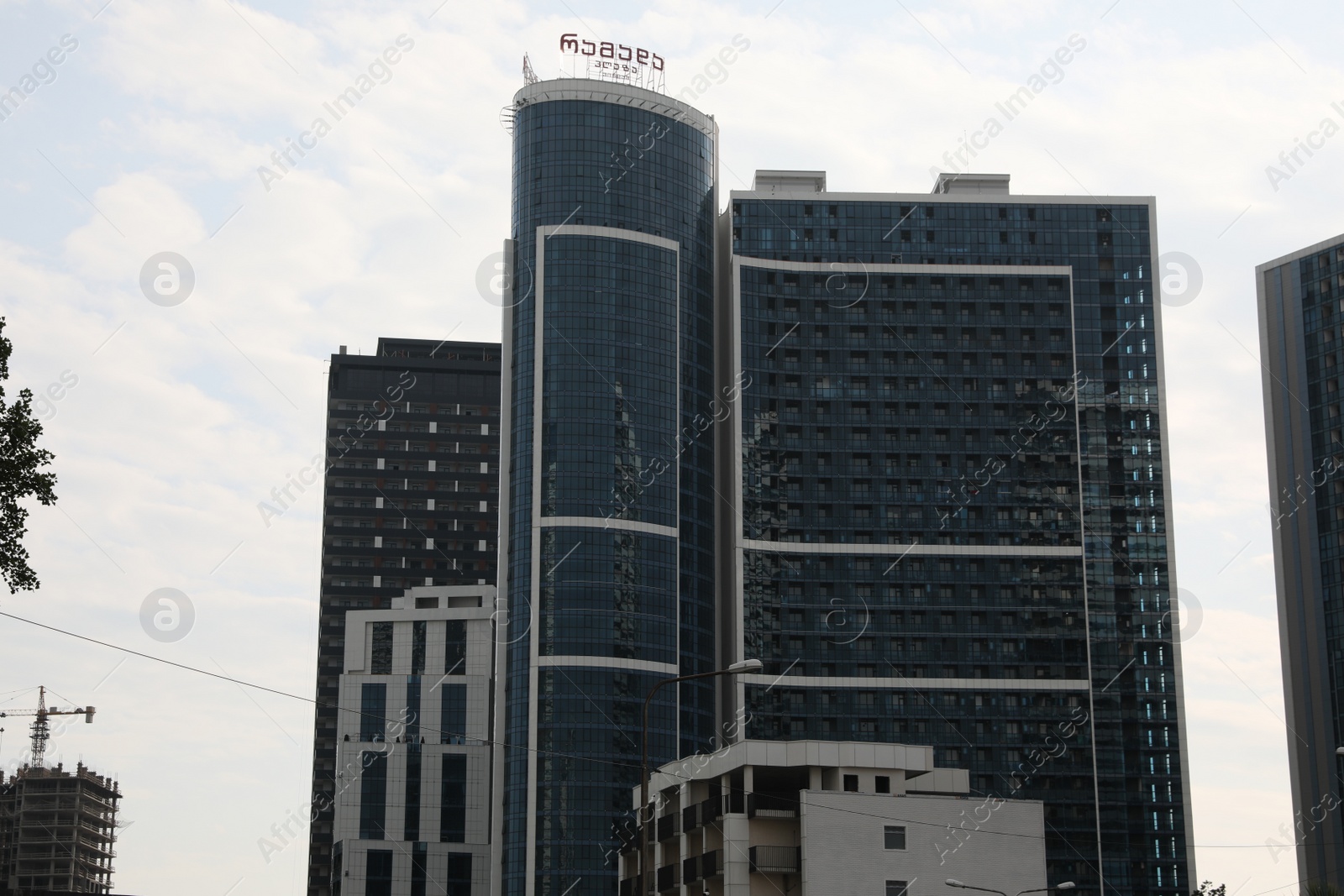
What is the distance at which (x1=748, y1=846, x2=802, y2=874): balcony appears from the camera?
105 meters

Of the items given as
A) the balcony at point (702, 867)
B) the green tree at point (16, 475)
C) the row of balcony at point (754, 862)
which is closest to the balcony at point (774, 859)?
the row of balcony at point (754, 862)

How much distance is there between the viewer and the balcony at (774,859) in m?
105

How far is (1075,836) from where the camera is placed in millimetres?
186875

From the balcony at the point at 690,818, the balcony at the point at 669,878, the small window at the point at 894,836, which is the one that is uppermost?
the balcony at the point at 690,818

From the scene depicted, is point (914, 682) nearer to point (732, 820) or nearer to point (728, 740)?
point (728, 740)

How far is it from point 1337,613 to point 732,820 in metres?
117

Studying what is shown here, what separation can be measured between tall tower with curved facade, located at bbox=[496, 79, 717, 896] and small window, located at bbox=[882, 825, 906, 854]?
74241 mm

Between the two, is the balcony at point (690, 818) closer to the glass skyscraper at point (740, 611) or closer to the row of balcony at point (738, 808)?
the row of balcony at point (738, 808)

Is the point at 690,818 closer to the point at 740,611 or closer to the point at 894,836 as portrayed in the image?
the point at 894,836

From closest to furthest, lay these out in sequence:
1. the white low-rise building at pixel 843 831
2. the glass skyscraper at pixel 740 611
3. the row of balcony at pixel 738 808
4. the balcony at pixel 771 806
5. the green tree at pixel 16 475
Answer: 1. the green tree at pixel 16 475
2. the white low-rise building at pixel 843 831
3. the balcony at pixel 771 806
4. the row of balcony at pixel 738 808
5. the glass skyscraper at pixel 740 611

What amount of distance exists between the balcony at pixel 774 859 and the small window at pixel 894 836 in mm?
5371

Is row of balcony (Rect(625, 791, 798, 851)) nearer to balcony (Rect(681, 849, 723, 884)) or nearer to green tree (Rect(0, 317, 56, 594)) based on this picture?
balcony (Rect(681, 849, 723, 884))

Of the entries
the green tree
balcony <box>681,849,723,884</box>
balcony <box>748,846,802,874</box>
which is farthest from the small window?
the green tree

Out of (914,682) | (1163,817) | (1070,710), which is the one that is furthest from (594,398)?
(1163,817)
